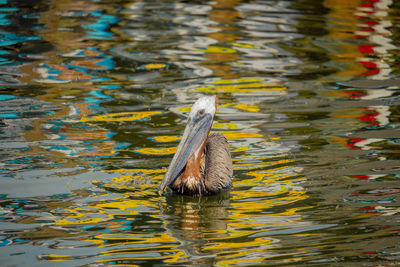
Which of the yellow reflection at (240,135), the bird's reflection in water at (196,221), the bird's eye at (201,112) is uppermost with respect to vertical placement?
the bird's eye at (201,112)

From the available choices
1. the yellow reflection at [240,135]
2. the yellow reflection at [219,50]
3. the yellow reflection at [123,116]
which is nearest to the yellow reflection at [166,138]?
the yellow reflection at [240,135]

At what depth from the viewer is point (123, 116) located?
7.82m

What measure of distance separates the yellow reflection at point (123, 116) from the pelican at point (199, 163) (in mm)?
1902

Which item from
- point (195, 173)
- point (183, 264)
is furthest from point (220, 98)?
point (183, 264)

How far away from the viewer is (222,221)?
4863mm

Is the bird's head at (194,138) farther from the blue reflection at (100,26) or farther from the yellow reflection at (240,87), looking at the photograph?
the blue reflection at (100,26)

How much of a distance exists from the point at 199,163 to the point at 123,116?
7.60ft

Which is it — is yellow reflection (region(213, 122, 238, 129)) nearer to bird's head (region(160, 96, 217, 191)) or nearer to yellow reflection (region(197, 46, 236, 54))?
bird's head (region(160, 96, 217, 191))

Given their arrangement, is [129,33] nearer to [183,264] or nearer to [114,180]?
[114,180]

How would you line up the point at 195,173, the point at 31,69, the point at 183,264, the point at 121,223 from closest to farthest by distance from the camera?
the point at 183,264, the point at 121,223, the point at 195,173, the point at 31,69

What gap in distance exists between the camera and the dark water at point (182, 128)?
4402 millimetres

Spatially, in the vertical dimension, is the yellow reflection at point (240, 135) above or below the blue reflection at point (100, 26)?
below

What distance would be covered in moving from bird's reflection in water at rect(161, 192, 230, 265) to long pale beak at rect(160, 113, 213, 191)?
21 cm

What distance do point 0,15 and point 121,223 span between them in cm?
1011
